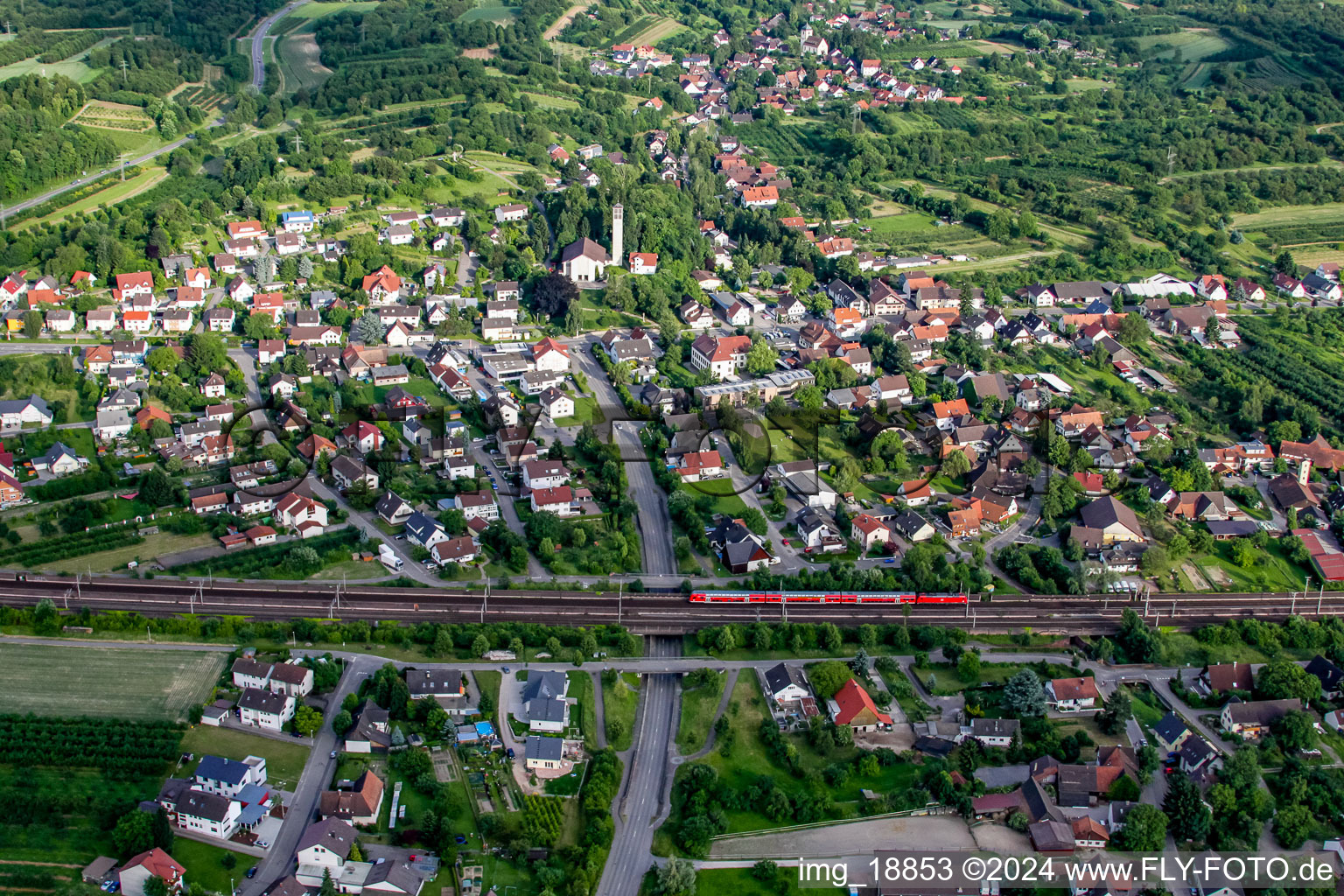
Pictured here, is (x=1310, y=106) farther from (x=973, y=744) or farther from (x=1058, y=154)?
(x=973, y=744)

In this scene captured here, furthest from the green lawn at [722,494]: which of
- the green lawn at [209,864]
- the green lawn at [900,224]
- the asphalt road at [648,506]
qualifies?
the green lawn at [900,224]

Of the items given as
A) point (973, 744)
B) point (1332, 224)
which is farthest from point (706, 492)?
point (1332, 224)

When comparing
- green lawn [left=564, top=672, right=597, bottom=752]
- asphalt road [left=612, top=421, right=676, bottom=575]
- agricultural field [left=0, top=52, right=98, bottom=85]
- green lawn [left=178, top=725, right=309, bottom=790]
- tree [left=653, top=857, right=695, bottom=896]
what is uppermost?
agricultural field [left=0, top=52, right=98, bottom=85]

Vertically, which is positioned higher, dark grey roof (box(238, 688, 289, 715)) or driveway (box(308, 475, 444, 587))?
dark grey roof (box(238, 688, 289, 715))

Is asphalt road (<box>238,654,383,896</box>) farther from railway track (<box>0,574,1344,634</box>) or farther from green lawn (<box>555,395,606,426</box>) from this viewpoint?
green lawn (<box>555,395,606,426</box>)

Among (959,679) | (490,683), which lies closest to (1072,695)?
(959,679)

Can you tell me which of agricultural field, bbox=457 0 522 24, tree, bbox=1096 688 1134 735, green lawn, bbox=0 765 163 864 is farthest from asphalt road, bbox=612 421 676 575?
agricultural field, bbox=457 0 522 24

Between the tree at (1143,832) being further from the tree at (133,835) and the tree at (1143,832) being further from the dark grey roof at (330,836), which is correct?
the tree at (133,835)
